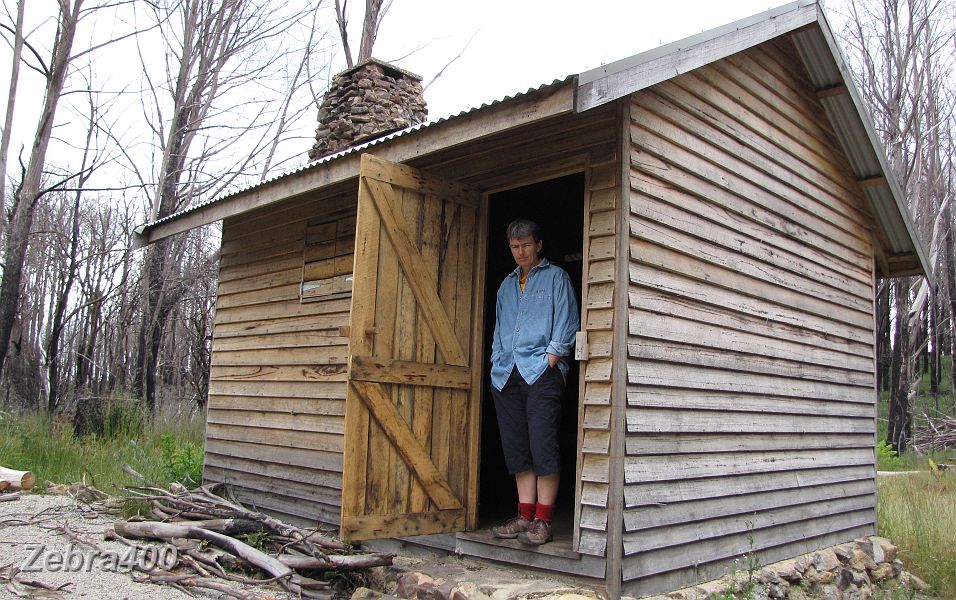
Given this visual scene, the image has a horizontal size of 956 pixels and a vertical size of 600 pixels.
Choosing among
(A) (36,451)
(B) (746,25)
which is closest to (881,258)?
(B) (746,25)

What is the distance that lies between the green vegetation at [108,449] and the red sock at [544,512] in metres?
4.77

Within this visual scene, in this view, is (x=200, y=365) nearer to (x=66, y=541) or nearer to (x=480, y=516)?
(x=66, y=541)

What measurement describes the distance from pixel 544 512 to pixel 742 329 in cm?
210

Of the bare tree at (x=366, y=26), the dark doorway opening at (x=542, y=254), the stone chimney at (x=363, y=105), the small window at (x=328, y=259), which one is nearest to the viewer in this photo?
the small window at (x=328, y=259)

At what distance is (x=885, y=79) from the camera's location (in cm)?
1916

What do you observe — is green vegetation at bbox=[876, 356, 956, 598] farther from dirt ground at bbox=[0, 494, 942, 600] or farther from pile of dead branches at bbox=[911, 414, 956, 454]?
pile of dead branches at bbox=[911, 414, 956, 454]

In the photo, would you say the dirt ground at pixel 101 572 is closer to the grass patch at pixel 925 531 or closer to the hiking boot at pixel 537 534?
the hiking boot at pixel 537 534

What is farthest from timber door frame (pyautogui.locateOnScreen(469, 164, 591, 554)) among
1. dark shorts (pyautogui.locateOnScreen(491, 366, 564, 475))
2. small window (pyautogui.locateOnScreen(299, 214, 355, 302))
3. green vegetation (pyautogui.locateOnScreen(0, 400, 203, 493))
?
green vegetation (pyautogui.locateOnScreen(0, 400, 203, 493))

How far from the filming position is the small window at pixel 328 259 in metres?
6.82

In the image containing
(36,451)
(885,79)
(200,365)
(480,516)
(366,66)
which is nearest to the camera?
(480,516)

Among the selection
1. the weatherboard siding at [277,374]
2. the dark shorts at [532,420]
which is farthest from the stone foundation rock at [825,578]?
the weatherboard siding at [277,374]

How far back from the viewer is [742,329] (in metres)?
5.73

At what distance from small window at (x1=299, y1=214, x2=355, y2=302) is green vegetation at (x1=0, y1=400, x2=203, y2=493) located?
9.29 feet

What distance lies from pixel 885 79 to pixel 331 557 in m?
19.0
